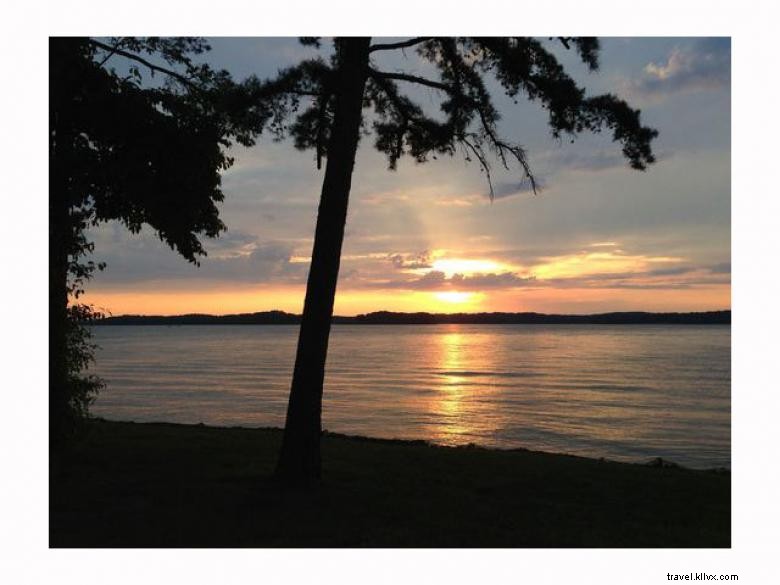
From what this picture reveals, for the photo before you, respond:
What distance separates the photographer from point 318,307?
30.8 feet

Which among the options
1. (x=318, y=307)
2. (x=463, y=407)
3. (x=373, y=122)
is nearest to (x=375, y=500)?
(x=318, y=307)

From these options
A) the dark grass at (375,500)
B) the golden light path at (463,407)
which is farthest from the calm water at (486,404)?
the dark grass at (375,500)

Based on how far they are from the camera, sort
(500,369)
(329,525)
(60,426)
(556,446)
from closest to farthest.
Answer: (329,525)
(60,426)
(556,446)
(500,369)

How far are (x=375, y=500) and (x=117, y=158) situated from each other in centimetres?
849

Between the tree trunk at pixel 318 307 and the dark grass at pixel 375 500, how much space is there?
52 centimetres

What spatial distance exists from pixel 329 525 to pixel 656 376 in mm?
55076

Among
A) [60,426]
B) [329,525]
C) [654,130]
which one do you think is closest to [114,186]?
→ [60,426]

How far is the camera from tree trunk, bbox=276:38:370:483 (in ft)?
30.9

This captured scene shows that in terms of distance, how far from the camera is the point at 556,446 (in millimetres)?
24516

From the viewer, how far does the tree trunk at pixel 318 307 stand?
9422 millimetres

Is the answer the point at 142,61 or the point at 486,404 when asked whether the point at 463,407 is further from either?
the point at 142,61

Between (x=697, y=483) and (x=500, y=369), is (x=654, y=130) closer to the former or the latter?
(x=697, y=483)

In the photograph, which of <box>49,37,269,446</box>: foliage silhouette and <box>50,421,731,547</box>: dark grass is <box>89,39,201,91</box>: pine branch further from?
<box>50,421,731,547</box>: dark grass

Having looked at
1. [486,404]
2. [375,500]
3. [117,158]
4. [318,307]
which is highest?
[117,158]
